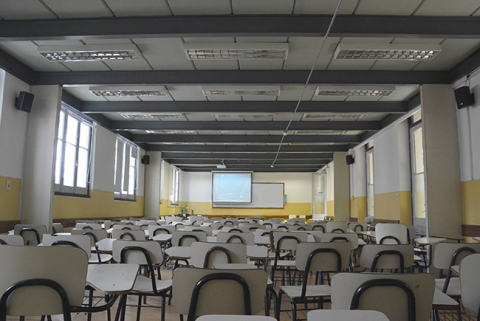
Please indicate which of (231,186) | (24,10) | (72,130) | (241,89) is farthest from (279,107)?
(231,186)

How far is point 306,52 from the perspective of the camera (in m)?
6.32

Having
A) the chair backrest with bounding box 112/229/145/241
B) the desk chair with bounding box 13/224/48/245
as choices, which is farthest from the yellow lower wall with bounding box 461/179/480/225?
the desk chair with bounding box 13/224/48/245

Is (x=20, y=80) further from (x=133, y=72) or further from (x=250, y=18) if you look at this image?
(x=250, y=18)

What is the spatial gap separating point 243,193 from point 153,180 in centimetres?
814

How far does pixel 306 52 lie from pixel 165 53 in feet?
7.99

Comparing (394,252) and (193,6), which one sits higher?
(193,6)

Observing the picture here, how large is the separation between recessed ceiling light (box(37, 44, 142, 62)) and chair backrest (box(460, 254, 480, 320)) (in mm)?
5383

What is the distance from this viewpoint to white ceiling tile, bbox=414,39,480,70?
6070 millimetres

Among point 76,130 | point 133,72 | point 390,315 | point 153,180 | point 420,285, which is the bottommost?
point 390,315

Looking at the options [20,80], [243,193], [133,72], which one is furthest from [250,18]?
[243,193]

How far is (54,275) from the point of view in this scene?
1.80 m

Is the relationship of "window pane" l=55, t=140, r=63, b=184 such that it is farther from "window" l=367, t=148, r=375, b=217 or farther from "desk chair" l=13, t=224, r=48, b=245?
"window" l=367, t=148, r=375, b=217

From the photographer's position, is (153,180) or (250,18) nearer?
(250,18)

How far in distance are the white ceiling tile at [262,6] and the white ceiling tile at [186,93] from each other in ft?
10.8
